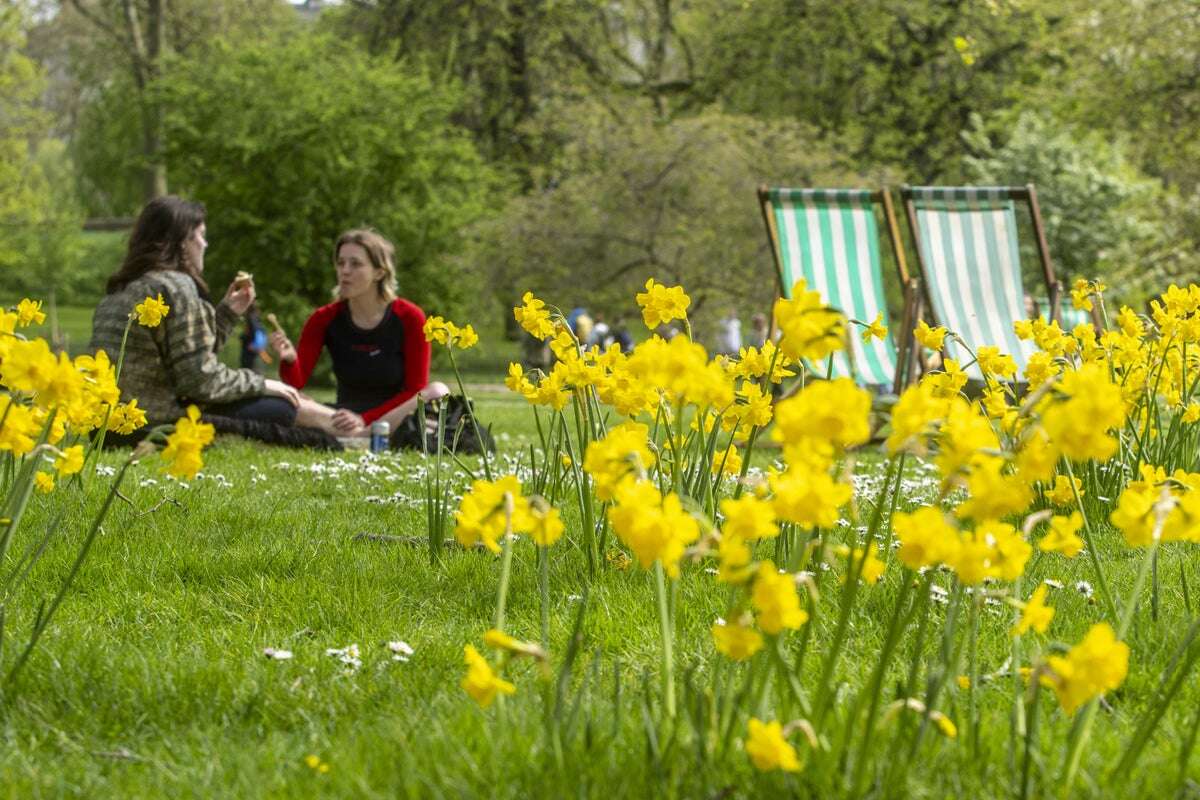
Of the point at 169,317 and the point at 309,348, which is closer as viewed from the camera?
the point at 169,317

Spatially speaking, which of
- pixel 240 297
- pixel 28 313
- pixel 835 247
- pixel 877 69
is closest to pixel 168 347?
pixel 240 297

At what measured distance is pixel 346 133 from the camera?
16.8 meters

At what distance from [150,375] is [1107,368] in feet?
12.1

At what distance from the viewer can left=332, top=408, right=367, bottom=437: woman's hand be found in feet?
20.1

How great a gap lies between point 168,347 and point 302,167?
11.8 metres

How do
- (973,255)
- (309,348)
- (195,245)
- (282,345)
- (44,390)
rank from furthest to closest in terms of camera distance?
(973,255) < (309,348) < (282,345) < (195,245) < (44,390)

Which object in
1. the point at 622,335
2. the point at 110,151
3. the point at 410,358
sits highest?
the point at 110,151

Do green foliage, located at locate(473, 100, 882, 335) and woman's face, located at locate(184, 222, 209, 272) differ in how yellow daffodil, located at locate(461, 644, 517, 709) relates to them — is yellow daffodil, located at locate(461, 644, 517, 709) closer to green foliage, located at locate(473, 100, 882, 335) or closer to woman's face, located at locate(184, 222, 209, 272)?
woman's face, located at locate(184, 222, 209, 272)

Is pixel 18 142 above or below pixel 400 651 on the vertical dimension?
above

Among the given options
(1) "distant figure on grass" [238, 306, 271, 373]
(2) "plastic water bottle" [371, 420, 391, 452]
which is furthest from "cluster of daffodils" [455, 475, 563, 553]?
(1) "distant figure on grass" [238, 306, 271, 373]

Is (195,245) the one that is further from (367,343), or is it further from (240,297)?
(367,343)

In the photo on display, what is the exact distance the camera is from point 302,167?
16.7 m

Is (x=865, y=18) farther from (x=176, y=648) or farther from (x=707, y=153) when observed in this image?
(x=176, y=648)

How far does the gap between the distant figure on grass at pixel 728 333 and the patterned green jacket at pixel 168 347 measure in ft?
44.2
